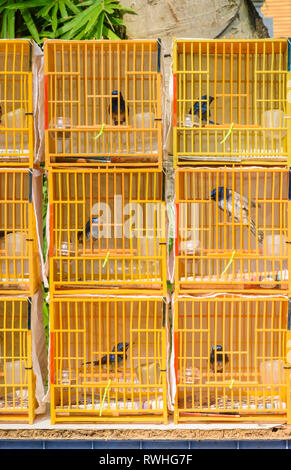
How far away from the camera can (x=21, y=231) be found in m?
2.23

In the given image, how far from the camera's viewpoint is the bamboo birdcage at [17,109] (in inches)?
85.8

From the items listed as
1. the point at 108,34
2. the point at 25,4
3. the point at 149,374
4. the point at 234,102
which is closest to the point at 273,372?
the point at 149,374

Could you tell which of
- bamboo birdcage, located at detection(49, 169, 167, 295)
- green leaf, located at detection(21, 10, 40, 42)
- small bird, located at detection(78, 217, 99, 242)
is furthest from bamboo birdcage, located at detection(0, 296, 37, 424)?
green leaf, located at detection(21, 10, 40, 42)

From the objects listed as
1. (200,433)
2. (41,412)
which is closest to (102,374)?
(41,412)

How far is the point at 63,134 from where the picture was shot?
86.1 inches

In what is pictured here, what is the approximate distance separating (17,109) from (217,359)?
1476 mm

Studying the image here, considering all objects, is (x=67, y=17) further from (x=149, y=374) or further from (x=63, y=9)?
(x=149, y=374)

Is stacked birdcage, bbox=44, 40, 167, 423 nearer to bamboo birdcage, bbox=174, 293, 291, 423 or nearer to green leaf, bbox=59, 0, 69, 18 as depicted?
bamboo birdcage, bbox=174, 293, 291, 423

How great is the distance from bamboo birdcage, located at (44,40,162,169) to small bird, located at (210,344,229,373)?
863 millimetres

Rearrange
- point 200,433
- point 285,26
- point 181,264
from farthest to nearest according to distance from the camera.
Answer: point 285,26, point 181,264, point 200,433

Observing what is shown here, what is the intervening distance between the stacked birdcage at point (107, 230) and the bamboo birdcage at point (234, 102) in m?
0.13

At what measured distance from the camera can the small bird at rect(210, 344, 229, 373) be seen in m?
2.24

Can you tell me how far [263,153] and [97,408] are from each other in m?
1.35
